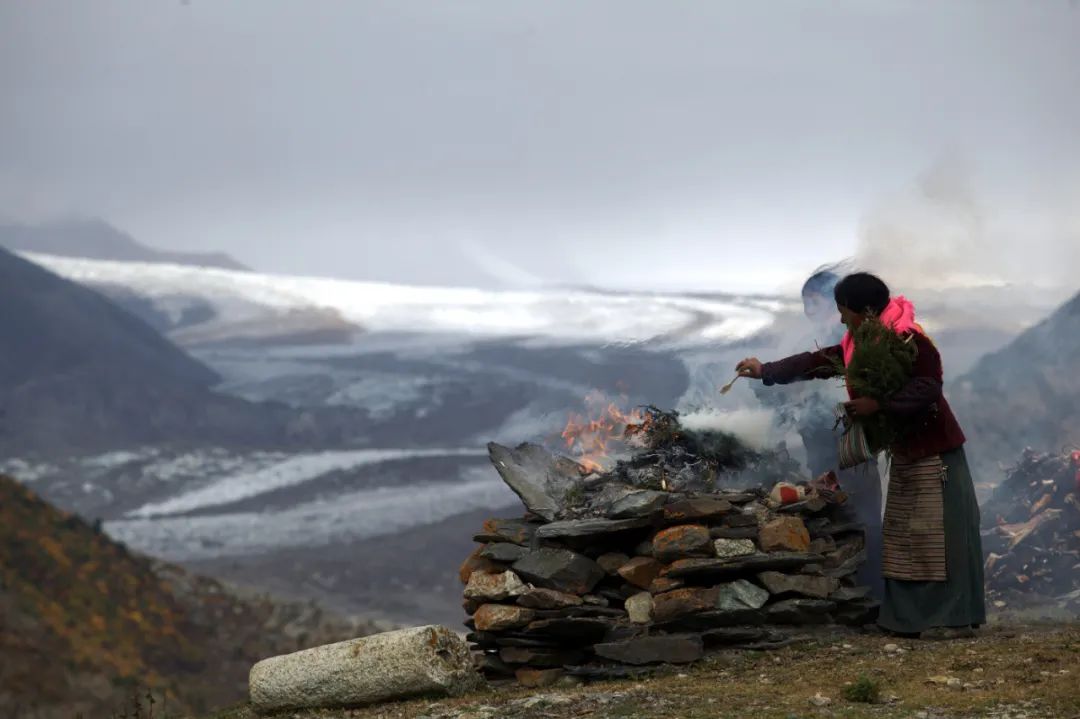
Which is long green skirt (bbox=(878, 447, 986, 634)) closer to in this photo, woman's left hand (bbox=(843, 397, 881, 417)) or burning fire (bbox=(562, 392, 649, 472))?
woman's left hand (bbox=(843, 397, 881, 417))

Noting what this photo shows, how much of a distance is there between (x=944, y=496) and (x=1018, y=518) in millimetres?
5998

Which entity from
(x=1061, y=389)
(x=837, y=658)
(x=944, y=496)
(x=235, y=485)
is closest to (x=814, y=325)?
(x=944, y=496)

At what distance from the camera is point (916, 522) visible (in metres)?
7.97

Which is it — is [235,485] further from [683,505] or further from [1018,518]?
[683,505]

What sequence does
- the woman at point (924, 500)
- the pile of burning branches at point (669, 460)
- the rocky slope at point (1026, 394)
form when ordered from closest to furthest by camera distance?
the woman at point (924, 500), the pile of burning branches at point (669, 460), the rocky slope at point (1026, 394)

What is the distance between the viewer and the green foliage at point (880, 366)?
302 inches

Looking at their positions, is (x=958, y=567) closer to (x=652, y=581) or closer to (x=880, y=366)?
(x=880, y=366)

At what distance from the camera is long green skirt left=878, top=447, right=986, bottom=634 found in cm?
784

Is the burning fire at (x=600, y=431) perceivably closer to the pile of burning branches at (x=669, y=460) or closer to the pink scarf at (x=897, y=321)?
the pile of burning branches at (x=669, y=460)

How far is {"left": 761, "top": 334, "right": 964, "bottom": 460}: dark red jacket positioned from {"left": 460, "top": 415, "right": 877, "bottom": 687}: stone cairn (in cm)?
108

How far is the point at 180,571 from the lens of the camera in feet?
73.0

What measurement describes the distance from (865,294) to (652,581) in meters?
2.46

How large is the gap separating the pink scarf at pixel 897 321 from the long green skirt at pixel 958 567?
0.90m

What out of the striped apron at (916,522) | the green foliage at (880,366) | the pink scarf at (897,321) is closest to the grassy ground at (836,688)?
the striped apron at (916,522)
